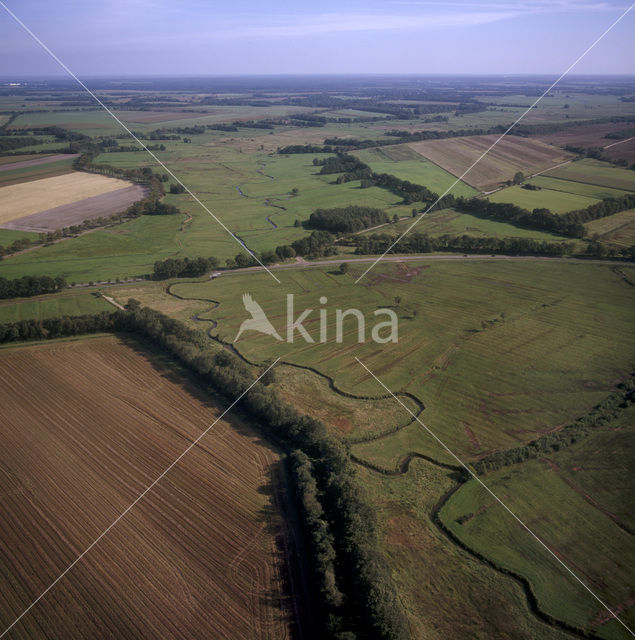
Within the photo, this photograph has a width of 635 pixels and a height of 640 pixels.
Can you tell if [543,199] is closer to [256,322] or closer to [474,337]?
[474,337]

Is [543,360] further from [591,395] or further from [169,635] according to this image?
[169,635]

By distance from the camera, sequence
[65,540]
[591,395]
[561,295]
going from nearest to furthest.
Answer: [65,540]
[591,395]
[561,295]

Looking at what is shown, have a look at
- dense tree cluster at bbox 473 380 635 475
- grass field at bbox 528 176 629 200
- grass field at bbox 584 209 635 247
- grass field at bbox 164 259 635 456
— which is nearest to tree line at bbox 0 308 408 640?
grass field at bbox 164 259 635 456

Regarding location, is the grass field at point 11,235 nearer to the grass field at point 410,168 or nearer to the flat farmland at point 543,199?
the grass field at point 410,168

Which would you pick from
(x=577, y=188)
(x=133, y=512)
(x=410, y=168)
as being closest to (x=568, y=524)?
(x=133, y=512)

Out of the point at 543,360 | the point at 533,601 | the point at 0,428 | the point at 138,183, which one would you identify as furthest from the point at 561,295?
the point at 138,183
